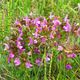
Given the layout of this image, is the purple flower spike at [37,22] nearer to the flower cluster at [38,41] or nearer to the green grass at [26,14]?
the flower cluster at [38,41]

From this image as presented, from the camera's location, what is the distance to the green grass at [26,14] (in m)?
2.15

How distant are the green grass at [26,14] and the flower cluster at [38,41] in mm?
75

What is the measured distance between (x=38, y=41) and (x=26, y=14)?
22.8 inches

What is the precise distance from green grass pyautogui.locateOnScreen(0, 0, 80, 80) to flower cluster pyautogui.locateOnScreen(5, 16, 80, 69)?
0.24ft

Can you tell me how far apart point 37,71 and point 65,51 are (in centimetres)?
27

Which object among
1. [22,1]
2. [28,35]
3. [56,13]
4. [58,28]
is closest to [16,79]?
[28,35]

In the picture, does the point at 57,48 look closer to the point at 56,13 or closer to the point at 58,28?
the point at 58,28

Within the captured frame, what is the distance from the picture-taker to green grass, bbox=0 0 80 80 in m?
2.15

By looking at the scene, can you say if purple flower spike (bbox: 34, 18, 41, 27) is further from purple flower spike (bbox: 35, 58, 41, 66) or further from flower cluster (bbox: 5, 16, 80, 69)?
purple flower spike (bbox: 35, 58, 41, 66)

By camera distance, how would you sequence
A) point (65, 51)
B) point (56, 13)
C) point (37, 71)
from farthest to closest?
point (56, 13)
point (37, 71)
point (65, 51)

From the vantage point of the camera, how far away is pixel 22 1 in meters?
2.91

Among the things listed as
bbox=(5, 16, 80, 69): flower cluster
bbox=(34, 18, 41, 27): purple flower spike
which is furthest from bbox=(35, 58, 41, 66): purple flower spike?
bbox=(34, 18, 41, 27): purple flower spike

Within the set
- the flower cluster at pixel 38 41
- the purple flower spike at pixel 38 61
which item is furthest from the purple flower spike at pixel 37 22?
the purple flower spike at pixel 38 61

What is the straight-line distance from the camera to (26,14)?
103 inches
